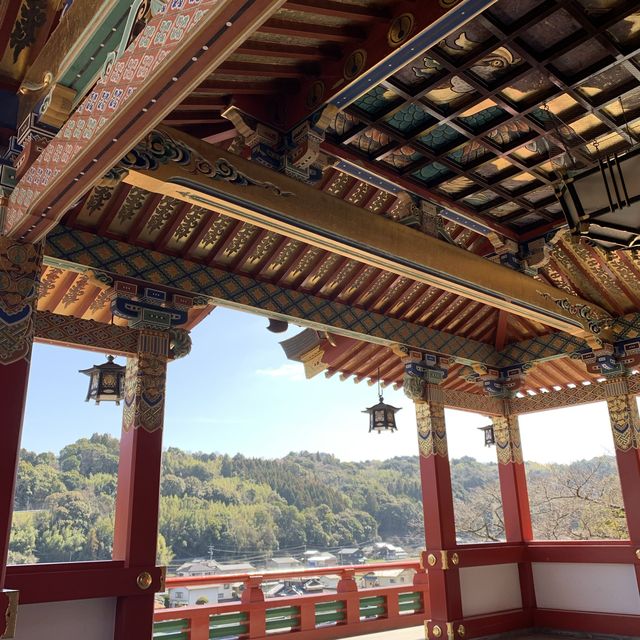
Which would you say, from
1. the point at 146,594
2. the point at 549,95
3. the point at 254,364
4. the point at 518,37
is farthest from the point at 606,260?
the point at 254,364

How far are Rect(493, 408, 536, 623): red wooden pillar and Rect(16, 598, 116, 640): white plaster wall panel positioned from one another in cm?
569

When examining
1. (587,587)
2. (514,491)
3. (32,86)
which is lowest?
(587,587)

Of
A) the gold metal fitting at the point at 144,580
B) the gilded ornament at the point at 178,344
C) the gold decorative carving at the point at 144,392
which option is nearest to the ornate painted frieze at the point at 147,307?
the gilded ornament at the point at 178,344

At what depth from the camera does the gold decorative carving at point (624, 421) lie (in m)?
7.59

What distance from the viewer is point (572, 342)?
8.32 m

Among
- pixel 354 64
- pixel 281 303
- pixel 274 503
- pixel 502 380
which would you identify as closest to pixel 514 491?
pixel 502 380

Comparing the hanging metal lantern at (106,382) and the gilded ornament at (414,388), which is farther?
the gilded ornament at (414,388)

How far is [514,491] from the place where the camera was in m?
8.49

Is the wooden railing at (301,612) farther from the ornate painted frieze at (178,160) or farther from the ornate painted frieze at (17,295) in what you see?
the ornate painted frieze at (178,160)

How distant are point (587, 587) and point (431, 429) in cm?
282

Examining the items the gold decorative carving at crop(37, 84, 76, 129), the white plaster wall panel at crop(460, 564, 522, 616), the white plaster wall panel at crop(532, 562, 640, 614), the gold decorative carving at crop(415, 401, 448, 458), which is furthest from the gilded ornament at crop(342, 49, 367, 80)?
the white plaster wall panel at crop(532, 562, 640, 614)

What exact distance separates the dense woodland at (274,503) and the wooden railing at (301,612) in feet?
33.4

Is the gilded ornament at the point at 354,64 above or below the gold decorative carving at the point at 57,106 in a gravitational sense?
above

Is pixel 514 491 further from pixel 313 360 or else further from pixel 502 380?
pixel 313 360
